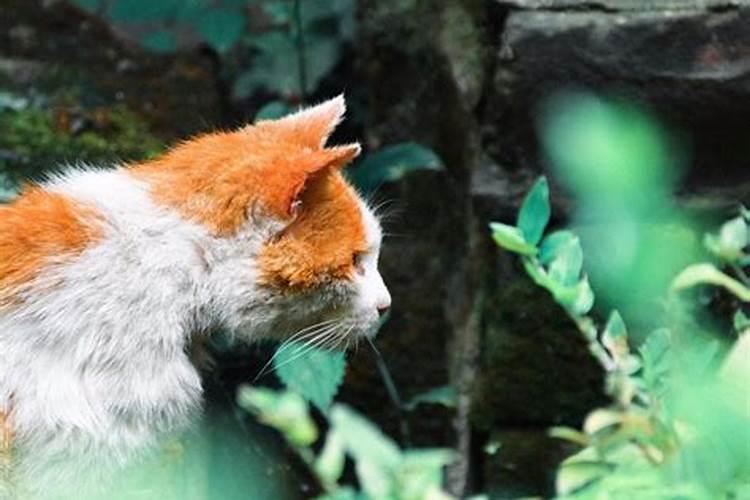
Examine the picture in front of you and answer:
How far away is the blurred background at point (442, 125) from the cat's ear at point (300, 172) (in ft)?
1.32

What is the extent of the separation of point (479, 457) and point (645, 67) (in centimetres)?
80

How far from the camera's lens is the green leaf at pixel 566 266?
114 centimetres

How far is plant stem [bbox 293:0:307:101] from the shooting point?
3.26 m

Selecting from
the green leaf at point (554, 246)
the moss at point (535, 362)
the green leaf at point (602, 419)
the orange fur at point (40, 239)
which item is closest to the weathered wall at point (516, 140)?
the moss at point (535, 362)

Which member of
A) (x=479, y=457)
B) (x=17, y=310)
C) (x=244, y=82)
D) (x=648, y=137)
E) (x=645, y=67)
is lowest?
(x=479, y=457)

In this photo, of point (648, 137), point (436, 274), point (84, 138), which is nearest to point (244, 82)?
point (84, 138)

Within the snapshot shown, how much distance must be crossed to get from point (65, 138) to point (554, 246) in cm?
232

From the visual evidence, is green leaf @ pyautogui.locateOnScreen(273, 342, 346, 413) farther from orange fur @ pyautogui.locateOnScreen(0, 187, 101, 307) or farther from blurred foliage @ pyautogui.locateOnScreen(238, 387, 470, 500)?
blurred foliage @ pyautogui.locateOnScreen(238, 387, 470, 500)

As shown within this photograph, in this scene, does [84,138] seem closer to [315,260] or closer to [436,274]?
[436,274]

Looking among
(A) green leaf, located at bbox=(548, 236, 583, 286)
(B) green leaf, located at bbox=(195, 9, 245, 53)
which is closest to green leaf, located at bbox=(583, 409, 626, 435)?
(A) green leaf, located at bbox=(548, 236, 583, 286)

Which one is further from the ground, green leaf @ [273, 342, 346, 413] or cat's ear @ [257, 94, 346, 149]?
cat's ear @ [257, 94, 346, 149]

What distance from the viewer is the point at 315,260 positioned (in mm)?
2047

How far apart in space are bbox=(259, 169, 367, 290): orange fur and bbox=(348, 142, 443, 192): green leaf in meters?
0.75

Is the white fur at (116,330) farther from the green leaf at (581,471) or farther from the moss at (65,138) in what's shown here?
the moss at (65,138)
